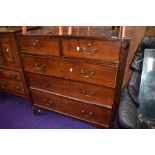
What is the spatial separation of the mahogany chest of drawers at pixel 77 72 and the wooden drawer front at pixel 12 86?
40 centimetres

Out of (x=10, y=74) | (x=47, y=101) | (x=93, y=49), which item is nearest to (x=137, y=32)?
(x=93, y=49)

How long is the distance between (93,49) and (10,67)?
1279 mm

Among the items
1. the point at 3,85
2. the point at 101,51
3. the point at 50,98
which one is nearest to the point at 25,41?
the point at 50,98

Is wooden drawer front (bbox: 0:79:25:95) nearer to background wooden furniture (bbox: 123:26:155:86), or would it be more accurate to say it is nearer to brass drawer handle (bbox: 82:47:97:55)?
brass drawer handle (bbox: 82:47:97:55)

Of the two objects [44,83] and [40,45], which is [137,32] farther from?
[44,83]

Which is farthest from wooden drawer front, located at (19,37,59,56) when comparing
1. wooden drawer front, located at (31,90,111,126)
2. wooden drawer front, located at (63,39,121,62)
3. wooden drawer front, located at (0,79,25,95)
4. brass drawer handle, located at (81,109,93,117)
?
wooden drawer front, located at (0,79,25,95)

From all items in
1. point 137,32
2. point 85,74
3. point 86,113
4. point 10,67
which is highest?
point 137,32

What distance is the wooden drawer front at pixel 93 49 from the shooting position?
3.55 ft

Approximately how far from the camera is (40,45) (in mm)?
1362

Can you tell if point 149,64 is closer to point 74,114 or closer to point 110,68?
point 110,68

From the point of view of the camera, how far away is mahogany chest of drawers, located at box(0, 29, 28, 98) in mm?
1736

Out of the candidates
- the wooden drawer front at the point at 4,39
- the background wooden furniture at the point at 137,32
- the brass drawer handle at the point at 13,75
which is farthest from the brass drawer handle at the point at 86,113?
the wooden drawer front at the point at 4,39

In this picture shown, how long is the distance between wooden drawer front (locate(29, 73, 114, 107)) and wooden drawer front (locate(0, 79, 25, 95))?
456 millimetres
